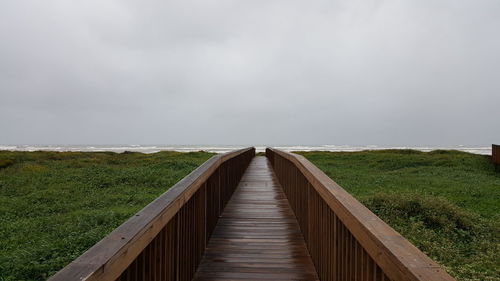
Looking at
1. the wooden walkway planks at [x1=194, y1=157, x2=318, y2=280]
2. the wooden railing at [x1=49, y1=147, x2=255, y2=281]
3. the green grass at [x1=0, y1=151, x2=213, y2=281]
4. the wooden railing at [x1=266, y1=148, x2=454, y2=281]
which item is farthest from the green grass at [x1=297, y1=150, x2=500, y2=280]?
the green grass at [x1=0, y1=151, x2=213, y2=281]

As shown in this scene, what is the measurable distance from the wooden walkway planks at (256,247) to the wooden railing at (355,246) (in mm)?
304

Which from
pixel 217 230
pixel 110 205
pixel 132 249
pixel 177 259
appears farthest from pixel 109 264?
pixel 110 205

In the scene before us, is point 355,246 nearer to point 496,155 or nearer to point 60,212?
point 60,212

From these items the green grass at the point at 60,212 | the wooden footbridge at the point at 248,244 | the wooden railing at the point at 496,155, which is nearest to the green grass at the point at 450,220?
the wooden footbridge at the point at 248,244

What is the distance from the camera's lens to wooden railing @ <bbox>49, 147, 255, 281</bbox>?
1.30 m

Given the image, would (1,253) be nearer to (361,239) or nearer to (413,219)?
(361,239)

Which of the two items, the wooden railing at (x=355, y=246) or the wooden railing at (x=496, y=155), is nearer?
the wooden railing at (x=355, y=246)

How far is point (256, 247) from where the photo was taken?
4.37 m

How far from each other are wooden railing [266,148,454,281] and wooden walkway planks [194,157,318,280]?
1.00 feet

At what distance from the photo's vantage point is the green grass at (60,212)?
17.0 feet

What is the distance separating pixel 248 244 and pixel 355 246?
102 inches

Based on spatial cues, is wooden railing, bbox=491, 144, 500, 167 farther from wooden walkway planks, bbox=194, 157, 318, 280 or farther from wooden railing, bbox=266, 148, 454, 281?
wooden railing, bbox=266, 148, 454, 281

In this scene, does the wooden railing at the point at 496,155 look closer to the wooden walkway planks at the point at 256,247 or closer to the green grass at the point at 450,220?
the green grass at the point at 450,220

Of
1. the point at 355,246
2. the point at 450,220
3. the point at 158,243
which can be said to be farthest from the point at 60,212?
the point at 450,220
